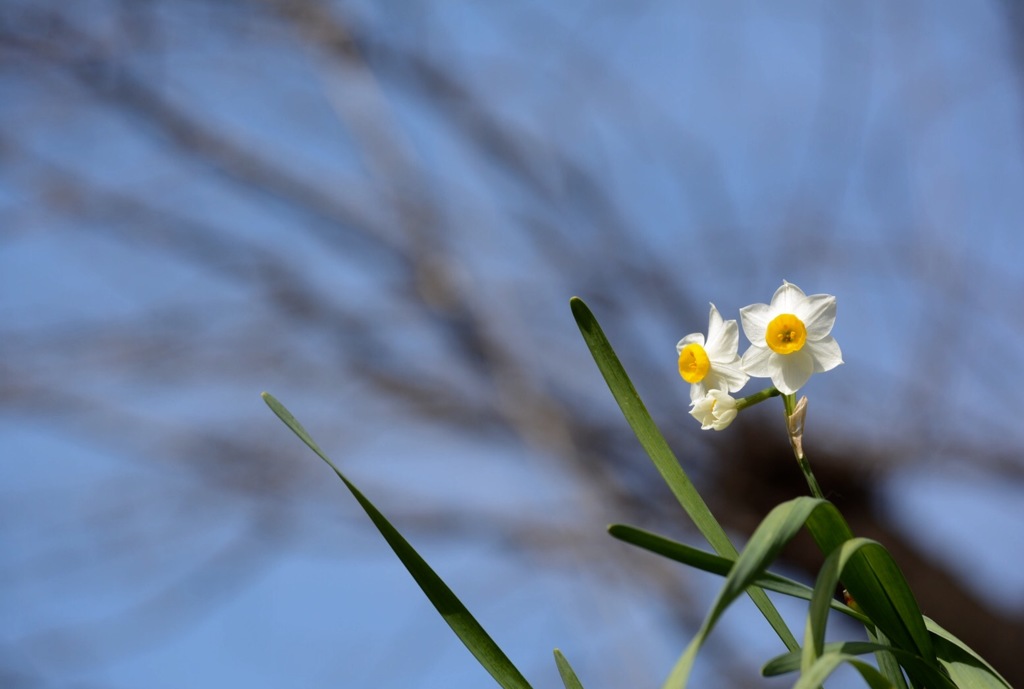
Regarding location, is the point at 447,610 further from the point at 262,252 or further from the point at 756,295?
the point at 262,252

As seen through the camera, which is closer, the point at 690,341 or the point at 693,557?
the point at 693,557

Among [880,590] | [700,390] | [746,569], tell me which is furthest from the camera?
[700,390]

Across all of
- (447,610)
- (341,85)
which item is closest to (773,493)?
(341,85)

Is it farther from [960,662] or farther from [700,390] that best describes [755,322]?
[960,662]

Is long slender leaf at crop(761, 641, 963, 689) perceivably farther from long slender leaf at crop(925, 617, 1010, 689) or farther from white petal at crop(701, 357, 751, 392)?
white petal at crop(701, 357, 751, 392)

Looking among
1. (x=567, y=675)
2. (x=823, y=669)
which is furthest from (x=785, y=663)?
(x=567, y=675)

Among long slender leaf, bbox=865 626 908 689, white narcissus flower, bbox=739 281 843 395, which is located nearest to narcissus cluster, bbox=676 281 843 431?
white narcissus flower, bbox=739 281 843 395

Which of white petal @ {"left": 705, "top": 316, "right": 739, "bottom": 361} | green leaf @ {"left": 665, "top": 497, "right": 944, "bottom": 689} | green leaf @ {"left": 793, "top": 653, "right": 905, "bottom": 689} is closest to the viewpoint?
green leaf @ {"left": 793, "top": 653, "right": 905, "bottom": 689}
